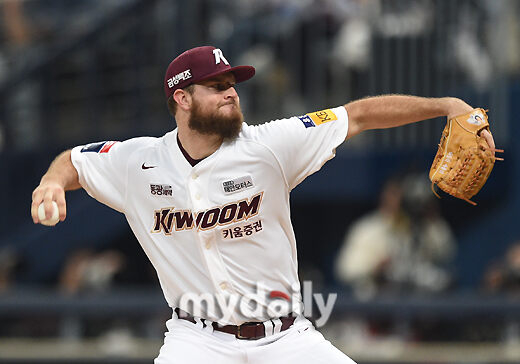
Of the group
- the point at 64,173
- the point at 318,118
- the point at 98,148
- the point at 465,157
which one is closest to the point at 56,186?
the point at 64,173

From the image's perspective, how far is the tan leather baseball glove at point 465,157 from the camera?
14.8 ft

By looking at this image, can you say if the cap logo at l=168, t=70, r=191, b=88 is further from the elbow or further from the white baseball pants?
the white baseball pants

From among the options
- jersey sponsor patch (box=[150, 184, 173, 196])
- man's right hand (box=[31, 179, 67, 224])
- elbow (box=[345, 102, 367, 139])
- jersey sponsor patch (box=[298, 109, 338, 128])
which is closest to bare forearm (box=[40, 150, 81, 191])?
man's right hand (box=[31, 179, 67, 224])

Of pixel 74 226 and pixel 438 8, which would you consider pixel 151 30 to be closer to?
pixel 74 226

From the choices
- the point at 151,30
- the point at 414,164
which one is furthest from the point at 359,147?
the point at 151,30

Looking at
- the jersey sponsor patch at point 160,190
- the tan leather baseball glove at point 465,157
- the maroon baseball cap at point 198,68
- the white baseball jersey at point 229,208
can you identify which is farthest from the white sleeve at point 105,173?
the tan leather baseball glove at point 465,157

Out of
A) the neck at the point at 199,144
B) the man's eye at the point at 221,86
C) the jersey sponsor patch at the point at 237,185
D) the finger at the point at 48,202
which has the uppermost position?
the man's eye at the point at 221,86

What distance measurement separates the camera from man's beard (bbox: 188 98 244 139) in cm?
458

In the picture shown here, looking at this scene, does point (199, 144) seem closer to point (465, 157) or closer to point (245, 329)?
point (245, 329)

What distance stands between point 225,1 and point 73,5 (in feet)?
8.59

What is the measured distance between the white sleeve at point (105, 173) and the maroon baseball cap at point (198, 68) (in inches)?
16.6

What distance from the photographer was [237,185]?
4582 millimetres

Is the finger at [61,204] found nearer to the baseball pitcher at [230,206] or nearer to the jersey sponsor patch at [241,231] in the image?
the baseball pitcher at [230,206]

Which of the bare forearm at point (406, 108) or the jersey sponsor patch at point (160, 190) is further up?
the bare forearm at point (406, 108)
